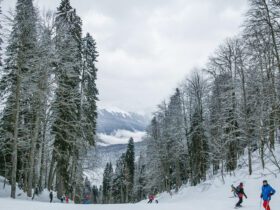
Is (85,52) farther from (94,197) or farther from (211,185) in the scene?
(94,197)

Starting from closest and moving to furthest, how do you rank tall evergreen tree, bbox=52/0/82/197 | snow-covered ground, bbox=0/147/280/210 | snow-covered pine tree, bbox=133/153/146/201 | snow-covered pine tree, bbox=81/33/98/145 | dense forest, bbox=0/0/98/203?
snow-covered ground, bbox=0/147/280/210, dense forest, bbox=0/0/98/203, tall evergreen tree, bbox=52/0/82/197, snow-covered pine tree, bbox=81/33/98/145, snow-covered pine tree, bbox=133/153/146/201

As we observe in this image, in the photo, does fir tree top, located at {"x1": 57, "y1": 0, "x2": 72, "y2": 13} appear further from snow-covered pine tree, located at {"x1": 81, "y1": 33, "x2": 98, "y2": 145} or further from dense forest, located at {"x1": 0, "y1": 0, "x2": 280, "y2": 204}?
snow-covered pine tree, located at {"x1": 81, "y1": 33, "x2": 98, "y2": 145}

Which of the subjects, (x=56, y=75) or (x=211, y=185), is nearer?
(x=56, y=75)

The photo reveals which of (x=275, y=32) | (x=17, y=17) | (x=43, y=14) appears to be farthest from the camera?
(x=43, y=14)

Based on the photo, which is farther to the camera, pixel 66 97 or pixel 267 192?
pixel 66 97

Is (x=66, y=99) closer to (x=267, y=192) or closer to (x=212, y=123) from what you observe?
(x=267, y=192)

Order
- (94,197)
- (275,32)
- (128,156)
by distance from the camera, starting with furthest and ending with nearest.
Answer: (94,197) < (128,156) < (275,32)

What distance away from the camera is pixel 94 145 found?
24312mm

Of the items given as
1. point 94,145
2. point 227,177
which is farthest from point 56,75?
point 227,177

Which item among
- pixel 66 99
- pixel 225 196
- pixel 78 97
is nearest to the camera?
pixel 66 99

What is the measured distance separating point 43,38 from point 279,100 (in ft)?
51.2

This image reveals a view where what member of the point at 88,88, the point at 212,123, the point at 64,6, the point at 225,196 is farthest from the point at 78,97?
the point at 212,123

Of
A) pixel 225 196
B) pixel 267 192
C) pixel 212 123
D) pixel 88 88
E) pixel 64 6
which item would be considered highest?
pixel 64 6

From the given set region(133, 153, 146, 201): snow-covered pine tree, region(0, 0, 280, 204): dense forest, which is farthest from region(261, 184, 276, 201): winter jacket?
region(133, 153, 146, 201): snow-covered pine tree
